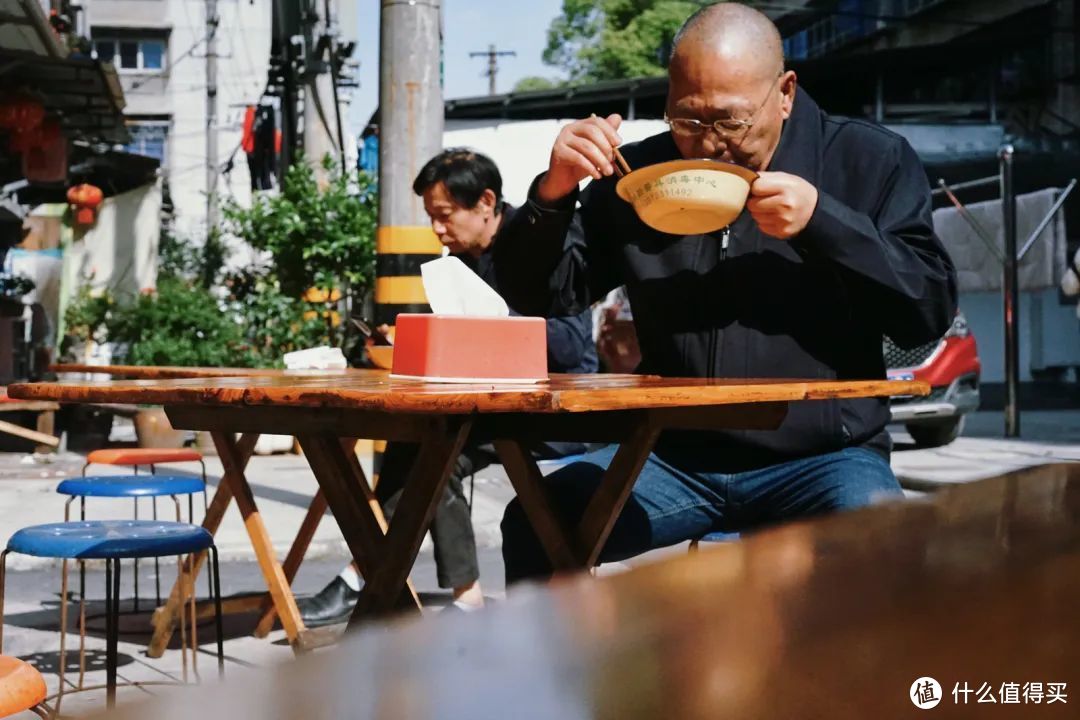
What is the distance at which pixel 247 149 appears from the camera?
26.8m

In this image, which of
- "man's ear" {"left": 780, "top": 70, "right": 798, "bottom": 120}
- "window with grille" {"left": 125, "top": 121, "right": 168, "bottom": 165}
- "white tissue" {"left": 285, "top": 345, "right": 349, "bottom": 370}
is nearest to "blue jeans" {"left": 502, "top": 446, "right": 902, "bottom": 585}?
"man's ear" {"left": 780, "top": 70, "right": 798, "bottom": 120}

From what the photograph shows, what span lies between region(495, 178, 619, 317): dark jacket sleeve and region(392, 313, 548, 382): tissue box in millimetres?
416

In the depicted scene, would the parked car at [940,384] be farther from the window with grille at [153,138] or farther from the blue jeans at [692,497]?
the window with grille at [153,138]

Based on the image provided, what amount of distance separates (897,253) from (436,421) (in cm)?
105

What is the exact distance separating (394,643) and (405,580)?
94.5 inches

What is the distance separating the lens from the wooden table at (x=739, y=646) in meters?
0.47

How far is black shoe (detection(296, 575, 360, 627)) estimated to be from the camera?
16.5 feet

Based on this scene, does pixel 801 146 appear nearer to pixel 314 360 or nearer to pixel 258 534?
pixel 258 534

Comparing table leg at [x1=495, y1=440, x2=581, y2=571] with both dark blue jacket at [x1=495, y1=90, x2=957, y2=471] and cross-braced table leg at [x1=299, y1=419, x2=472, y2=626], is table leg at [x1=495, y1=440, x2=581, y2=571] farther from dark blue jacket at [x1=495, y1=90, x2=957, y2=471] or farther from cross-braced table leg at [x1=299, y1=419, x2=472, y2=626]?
dark blue jacket at [x1=495, y1=90, x2=957, y2=471]

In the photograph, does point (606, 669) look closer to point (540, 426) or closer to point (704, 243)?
point (540, 426)

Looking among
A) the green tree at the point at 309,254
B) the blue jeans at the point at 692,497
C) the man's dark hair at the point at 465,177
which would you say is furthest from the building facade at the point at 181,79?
the blue jeans at the point at 692,497

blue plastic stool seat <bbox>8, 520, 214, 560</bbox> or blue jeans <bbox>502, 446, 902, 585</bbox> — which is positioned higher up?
blue jeans <bbox>502, 446, 902, 585</bbox>

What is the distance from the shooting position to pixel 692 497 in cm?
297

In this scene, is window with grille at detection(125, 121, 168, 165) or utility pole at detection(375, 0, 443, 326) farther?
window with grille at detection(125, 121, 168, 165)
